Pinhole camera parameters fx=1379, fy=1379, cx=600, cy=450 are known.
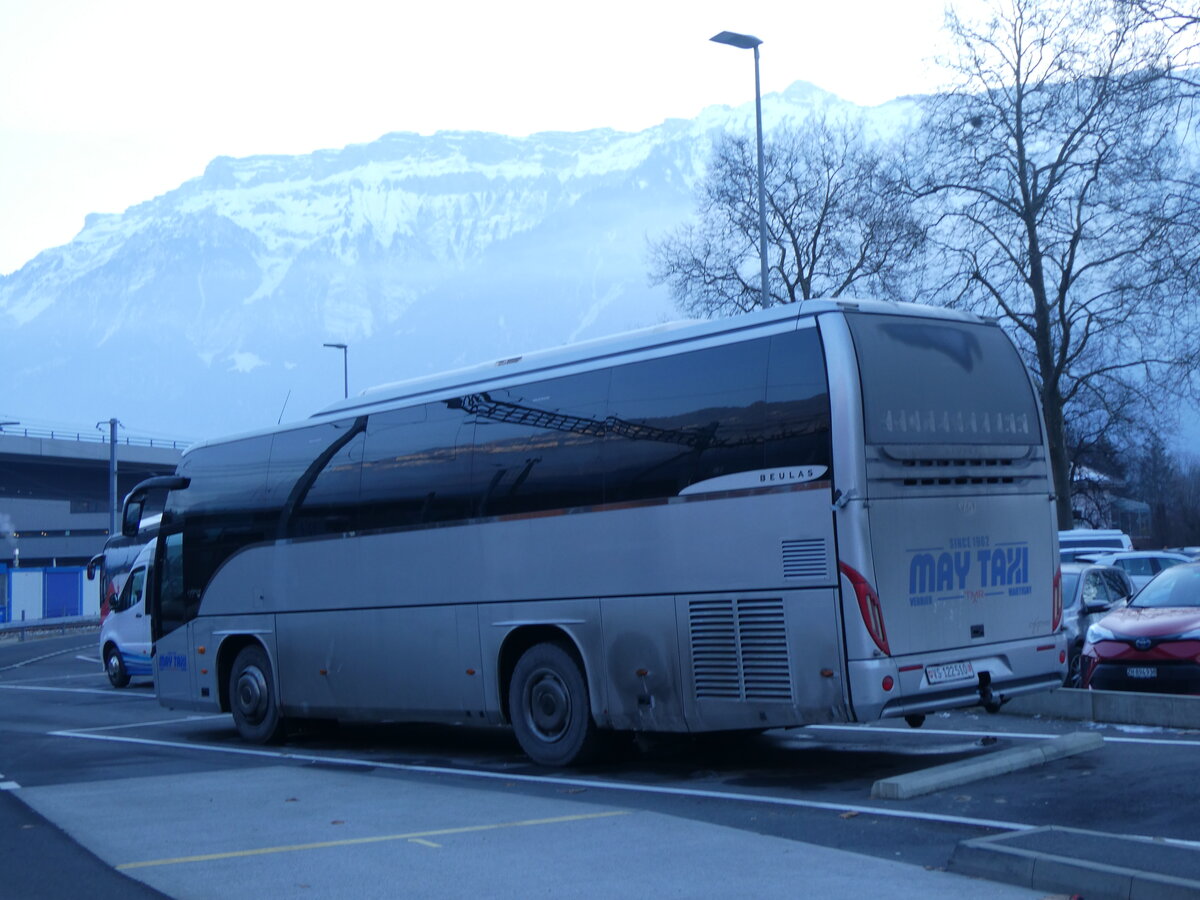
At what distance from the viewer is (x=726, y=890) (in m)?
7.25

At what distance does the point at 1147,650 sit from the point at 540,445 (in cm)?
651

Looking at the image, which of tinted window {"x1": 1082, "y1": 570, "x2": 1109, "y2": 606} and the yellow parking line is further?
tinted window {"x1": 1082, "y1": 570, "x2": 1109, "y2": 606}

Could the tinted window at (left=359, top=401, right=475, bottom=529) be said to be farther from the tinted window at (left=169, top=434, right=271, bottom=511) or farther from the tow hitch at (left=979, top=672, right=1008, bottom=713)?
the tow hitch at (left=979, top=672, right=1008, bottom=713)

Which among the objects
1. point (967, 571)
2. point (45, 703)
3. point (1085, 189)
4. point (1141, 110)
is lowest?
point (45, 703)

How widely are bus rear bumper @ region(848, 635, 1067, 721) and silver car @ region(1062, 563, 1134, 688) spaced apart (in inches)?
211

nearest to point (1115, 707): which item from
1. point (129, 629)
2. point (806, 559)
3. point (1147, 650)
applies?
point (1147, 650)

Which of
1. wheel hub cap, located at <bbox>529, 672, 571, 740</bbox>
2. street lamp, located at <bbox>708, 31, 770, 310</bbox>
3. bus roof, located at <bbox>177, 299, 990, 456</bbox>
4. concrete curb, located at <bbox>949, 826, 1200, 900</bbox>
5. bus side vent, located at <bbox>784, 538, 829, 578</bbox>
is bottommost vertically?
concrete curb, located at <bbox>949, 826, 1200, 900</bbox>

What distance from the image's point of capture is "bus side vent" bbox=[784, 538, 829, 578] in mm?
10156

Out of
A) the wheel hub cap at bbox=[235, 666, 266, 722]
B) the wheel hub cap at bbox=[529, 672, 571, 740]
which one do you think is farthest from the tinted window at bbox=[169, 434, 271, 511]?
the wheel hub cap at bbox=[529, 672, 571, 740]

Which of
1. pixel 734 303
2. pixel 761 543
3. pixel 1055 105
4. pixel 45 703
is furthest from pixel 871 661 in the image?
pixel 734 303

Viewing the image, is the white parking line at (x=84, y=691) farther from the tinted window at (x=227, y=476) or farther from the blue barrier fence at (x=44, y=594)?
the blue barrier fence at (x=44, y=594)

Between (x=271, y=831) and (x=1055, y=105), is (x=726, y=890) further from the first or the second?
(x=1055, y=105)

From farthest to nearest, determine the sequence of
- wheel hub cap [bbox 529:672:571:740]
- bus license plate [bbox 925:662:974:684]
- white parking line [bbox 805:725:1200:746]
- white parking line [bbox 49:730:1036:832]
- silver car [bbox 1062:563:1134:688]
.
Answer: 1. silver car [bbox 1062:563:1134:688]
2. wheel hub cap [bbox 529:672:571:740]
3. white parking line [bbox 805:725:1200:746]
4. bus license plate [bbox 925:662:974:684]
5. white parking line [bbox 49:730:1036:832]

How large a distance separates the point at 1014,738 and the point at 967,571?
106 inches
